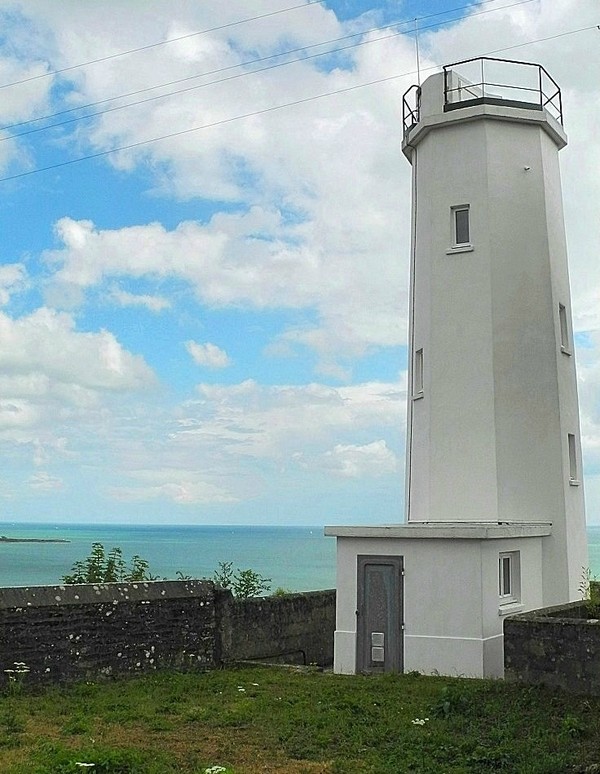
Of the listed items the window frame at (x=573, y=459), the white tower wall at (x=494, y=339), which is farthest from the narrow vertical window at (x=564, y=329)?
the window frame at (x=573, y=459)

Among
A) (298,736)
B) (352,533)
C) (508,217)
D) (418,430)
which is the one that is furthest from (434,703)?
(508,217)

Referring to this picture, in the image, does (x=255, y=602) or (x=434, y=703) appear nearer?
(x=434, y=703)

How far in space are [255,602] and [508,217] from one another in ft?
26.5

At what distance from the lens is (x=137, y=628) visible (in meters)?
12.1

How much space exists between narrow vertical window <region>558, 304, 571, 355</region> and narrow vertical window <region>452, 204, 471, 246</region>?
216 centimetres

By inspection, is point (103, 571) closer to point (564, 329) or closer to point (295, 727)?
point (295, 727)

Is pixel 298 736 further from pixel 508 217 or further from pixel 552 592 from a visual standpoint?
pixel 508 217

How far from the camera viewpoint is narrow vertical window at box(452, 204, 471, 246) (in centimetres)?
1630

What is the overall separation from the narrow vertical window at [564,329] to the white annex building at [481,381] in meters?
0.04

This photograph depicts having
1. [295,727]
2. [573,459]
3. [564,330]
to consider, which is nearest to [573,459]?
[573,459]

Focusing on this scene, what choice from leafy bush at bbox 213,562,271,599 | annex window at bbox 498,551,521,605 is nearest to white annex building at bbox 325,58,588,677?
annex window at bbox 498,551,521,605

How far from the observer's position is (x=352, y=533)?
45.3 feet

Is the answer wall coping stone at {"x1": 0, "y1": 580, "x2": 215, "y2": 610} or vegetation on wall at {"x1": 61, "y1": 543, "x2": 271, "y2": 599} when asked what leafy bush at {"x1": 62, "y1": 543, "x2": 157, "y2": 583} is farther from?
wall coping stone at {"x1": 0, "y1": 580, "x2": 215, "y2": 610}

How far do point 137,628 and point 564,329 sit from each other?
9535 mm
